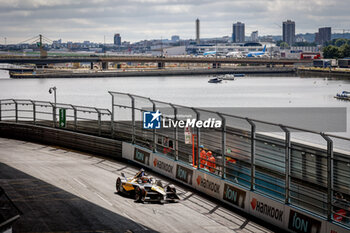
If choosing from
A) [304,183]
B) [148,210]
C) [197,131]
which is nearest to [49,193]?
[148,210]

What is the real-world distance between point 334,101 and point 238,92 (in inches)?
1602

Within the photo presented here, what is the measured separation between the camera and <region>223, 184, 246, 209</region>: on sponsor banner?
20.7m

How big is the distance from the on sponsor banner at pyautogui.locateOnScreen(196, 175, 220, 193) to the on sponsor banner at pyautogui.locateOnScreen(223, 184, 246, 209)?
675mm

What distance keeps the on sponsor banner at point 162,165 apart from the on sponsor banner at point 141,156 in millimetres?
912

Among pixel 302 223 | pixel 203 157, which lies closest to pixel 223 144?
pixel 203 157

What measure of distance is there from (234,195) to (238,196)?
31 centimetres

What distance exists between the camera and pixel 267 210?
1914 cm

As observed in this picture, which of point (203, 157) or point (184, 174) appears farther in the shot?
point (184, 174)

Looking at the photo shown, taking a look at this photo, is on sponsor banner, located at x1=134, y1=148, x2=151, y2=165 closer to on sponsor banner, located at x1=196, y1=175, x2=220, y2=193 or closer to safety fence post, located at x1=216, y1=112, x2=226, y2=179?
on sponsor banner, located at x1=196, y1=175, x2=220, y2=193

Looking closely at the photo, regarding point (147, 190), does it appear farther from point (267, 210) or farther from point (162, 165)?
point (162, 165)

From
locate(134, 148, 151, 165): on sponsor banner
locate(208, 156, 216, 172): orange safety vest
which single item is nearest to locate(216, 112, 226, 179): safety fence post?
locate(208, 156, 216, 172): orange safety vest

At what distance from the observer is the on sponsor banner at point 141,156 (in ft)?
94.8

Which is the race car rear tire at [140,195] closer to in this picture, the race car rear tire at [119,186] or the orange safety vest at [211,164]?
the race car rear tire at [119,186]

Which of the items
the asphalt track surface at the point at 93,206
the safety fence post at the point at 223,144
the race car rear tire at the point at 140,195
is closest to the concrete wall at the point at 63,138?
the asphalt track surface at the point at 93,206
